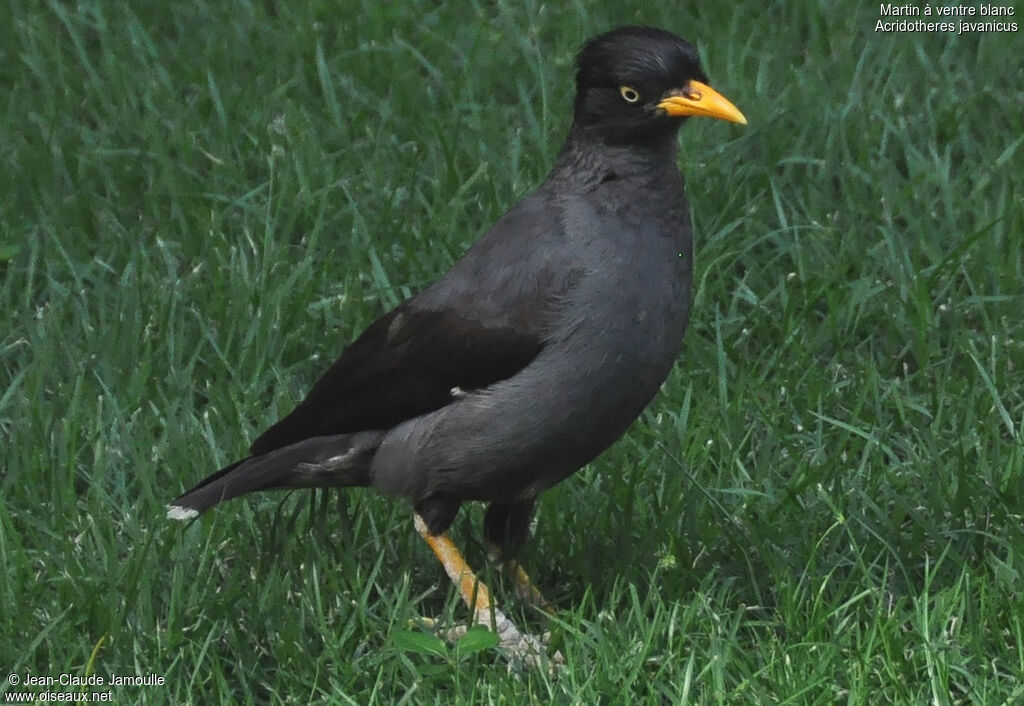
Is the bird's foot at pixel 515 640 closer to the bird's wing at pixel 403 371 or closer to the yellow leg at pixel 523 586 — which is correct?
the yellow leg at pixel 523 586

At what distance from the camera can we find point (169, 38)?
8.07 metres

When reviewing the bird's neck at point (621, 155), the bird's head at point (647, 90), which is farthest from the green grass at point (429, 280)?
the bird's head at point (647, 90)

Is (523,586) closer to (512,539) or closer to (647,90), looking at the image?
(512,539)

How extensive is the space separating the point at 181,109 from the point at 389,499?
269 cm

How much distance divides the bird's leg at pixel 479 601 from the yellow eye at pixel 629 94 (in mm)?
1232

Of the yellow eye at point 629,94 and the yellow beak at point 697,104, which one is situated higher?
the yellow eye at point 629,94

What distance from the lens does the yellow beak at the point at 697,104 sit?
193 inches

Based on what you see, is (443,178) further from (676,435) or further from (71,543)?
(71,543)

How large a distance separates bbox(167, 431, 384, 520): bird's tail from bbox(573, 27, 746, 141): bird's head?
1.04 metres

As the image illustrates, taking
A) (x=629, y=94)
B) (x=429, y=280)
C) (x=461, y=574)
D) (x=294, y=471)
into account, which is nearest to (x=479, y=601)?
(x=461, y=574)

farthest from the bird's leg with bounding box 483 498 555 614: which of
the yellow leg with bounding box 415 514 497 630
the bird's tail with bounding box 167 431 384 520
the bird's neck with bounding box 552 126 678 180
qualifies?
the bird's neck with bounding box 552 126 678 180

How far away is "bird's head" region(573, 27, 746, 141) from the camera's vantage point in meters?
4.94

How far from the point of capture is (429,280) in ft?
21.4

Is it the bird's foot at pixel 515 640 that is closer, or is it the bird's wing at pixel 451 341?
the bird's foot at pixel 515 640
